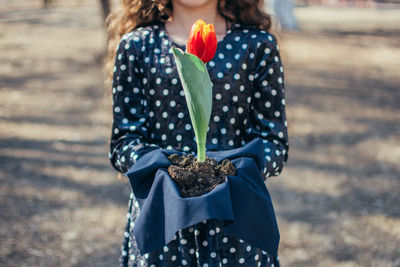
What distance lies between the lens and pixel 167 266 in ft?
5.08

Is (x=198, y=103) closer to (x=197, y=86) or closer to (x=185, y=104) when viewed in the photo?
(x=197, y=86)

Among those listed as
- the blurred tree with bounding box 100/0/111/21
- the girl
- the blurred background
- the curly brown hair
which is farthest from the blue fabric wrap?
the blurred tree with bounding box 100/0/111/21

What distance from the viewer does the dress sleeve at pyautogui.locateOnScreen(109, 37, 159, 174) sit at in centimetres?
160

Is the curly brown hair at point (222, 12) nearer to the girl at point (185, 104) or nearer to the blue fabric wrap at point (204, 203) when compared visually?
the girl at point (185, 104)

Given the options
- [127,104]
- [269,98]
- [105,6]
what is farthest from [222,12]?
[105,6]

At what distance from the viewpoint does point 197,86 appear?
1168mm

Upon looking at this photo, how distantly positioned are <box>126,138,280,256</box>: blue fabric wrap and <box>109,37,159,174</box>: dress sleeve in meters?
0.27

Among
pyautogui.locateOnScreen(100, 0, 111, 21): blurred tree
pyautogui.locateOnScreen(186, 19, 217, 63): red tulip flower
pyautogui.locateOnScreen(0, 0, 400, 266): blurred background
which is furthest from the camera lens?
pyautogui.locateOnScreen(100, 0, 111, 21): blurred tree

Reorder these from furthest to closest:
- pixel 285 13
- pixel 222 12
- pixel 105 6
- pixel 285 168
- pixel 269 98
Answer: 1. pixel 285 13
2. pixel 105 6
3. pixel 285 168
4. pixel 222 12
5. pixel 269 98

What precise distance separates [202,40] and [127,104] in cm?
59

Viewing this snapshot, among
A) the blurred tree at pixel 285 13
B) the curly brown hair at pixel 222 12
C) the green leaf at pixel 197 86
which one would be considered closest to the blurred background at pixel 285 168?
the curly brown hair at pixel 222 12

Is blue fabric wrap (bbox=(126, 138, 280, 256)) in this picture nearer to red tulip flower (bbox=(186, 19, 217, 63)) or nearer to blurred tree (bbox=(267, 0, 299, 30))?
red tulip flower (bbox=(186, 19, 217, 63))

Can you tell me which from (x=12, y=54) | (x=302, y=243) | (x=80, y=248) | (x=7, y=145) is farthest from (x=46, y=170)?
(x=12, y=54)

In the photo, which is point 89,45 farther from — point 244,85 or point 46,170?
Answer: point 244,85
